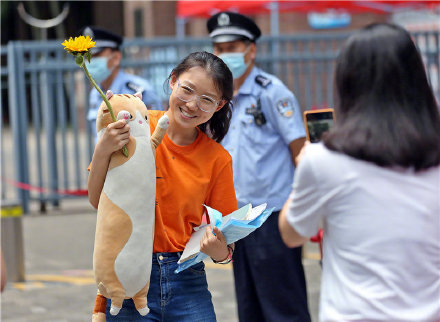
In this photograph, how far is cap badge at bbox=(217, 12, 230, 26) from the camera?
185 inches

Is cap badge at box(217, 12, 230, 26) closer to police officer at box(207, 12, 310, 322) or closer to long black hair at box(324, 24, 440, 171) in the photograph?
police officer at box(207, 12, 310, 322)

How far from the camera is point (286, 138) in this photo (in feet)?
14.0

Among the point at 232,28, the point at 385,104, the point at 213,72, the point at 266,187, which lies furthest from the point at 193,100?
the point at 232,28

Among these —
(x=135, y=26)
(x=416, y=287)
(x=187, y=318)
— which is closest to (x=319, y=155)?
(x=416, y=287)

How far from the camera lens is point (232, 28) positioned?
15.4 feet

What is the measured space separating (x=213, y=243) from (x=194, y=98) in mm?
541

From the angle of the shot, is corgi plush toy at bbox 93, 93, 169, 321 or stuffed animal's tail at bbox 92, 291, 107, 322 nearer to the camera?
corgi plush toy at bbox 93, 93, 169, 321

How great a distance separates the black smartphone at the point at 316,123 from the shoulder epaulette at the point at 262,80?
0.99m

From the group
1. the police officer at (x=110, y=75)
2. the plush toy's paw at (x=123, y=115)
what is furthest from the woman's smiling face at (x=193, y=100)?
the police officer at (x=110, y=75)

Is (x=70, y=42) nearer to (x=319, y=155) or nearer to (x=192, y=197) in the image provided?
(x=192, y=197)

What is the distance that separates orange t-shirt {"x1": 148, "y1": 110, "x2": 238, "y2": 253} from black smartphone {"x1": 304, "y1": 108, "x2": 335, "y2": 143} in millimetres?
597

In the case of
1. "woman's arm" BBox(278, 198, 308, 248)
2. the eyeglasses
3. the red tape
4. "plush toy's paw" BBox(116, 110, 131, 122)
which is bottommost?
the red tape

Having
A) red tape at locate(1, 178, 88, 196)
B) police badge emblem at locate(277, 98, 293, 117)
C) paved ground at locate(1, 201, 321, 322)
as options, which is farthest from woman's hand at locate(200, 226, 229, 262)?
red tape at locate(1, 178, 88, 196)

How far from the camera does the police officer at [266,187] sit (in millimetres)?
4203
